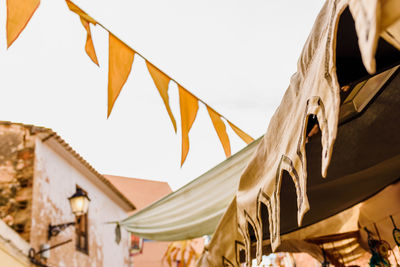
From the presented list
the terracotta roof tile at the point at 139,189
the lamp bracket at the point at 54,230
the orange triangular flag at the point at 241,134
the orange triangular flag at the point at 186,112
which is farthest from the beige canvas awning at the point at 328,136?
the terracotta roof tile at the point at 139,189

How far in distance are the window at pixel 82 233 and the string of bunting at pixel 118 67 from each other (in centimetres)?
632

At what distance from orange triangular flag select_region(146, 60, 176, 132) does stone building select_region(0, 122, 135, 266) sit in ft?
15.8

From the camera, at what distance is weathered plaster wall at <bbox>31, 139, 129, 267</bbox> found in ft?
21.9

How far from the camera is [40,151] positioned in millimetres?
7027

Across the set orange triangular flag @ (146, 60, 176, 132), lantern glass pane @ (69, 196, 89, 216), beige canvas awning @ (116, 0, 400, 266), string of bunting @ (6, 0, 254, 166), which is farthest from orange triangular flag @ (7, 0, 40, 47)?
lantern glass pane @ (69, 196, 89, 216)

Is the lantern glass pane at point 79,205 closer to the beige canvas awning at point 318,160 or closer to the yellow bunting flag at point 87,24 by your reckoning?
the beige canvas awning at point 318,160

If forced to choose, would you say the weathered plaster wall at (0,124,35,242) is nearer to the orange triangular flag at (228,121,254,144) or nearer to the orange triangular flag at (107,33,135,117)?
the orange triangular flag at (228,121,254,144)

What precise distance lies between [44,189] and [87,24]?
548 cm

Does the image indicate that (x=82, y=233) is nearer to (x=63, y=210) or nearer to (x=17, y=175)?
(x=63, y=210)

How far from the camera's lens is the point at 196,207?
2955 mm

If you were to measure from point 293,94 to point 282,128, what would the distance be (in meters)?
0.14

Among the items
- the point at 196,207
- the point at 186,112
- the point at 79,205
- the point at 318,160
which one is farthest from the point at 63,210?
the point at 318,160

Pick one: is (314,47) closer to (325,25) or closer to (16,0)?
(325,25)

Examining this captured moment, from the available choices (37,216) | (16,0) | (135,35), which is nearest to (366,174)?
(135,35)
